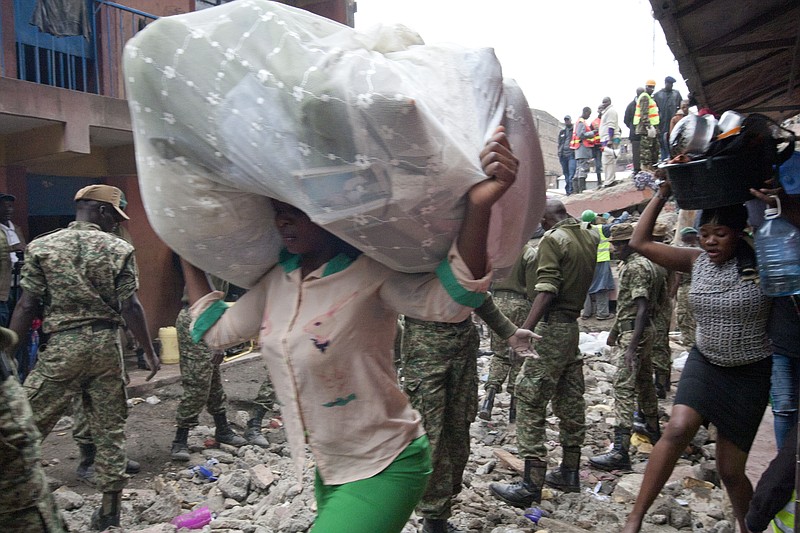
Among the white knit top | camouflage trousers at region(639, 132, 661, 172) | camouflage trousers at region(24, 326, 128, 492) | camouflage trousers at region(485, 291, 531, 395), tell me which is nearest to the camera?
the white knit top

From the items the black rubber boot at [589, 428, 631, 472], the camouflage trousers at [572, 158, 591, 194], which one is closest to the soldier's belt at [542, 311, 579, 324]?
the black rubber boot at [589, 428, 631, 472]

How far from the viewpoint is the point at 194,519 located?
442 cm

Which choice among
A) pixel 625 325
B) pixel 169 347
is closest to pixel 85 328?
pixel 625 325

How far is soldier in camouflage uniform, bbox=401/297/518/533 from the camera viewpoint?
410 centimetres

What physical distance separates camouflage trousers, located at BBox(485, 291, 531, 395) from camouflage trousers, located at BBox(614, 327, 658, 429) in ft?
4.33

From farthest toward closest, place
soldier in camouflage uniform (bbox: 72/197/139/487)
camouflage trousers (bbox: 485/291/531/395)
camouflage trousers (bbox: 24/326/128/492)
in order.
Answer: camouflage trousers (bbox: 485/291/531/395)
soldier in camouflage uniform (bbox: 72/197/139/487)
camouflage trousers (bbox: 24/326/128/492)

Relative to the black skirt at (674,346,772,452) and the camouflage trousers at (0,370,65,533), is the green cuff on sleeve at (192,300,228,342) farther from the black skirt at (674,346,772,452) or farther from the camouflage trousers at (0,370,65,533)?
the black skirt at (674,346,772,452)

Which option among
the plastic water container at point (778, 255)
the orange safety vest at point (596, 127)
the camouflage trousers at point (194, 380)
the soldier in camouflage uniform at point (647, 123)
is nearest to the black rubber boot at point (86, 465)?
the camouflage trousers at point (194, 380)

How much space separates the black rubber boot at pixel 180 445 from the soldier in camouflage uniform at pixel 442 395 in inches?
95.5

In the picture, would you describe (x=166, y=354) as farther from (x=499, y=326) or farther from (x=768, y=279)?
(x=768, y=279)

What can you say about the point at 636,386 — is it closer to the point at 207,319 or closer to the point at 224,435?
the point at 224,435

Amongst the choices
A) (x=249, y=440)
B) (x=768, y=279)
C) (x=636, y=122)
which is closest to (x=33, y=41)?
(x=249, y=440)

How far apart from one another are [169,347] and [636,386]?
6.01m

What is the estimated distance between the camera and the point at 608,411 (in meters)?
7.40
